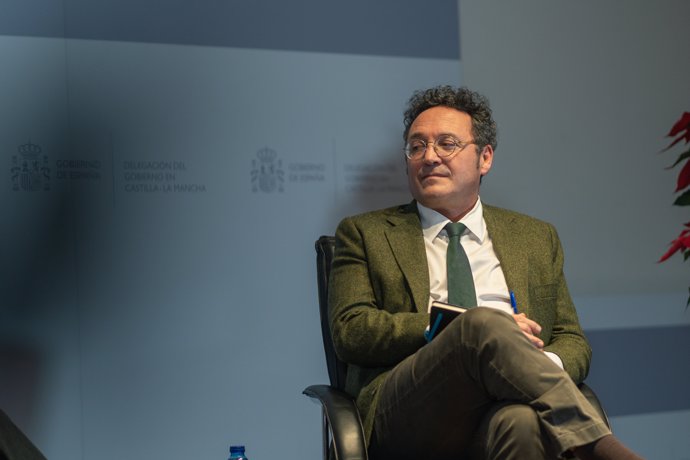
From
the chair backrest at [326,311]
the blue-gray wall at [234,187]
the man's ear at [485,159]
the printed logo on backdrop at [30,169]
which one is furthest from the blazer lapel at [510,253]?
the printed logo on backdrop at [30,169]

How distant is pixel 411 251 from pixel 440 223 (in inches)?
5.9

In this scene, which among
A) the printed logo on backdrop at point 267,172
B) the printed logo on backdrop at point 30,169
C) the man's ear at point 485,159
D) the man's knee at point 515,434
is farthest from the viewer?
the printed logo on backdrop at point 267,172

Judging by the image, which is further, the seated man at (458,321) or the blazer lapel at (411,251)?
the blazer lapel at (411,251)

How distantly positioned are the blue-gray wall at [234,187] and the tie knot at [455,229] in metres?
0.74

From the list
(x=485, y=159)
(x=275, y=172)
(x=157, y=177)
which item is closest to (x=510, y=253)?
(x=485, y=159)

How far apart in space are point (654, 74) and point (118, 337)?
2.39 meters

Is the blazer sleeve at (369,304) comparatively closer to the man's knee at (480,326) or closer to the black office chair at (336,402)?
the black office chair at (336,402)

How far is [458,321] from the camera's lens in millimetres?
2057

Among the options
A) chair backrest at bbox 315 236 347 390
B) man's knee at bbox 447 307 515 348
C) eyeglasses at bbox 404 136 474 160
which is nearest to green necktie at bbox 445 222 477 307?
eyeglasses at bbox 404 136 474 160

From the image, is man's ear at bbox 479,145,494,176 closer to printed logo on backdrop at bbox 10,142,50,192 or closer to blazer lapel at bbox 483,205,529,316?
blazer lapel at bbox 483,205,529,316

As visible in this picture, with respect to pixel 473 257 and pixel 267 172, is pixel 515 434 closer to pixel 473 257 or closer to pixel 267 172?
pixel 473 257

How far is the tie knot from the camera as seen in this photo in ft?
8.67

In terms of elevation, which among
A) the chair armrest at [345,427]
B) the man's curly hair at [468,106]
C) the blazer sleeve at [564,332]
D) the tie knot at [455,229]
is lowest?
the chair armrest at [345,427]

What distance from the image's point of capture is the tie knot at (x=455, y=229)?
2.64m
